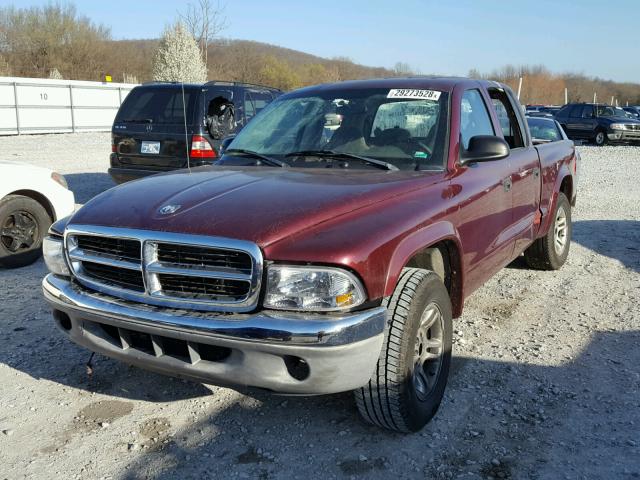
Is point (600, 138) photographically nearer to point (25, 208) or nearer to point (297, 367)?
point (25, 208)

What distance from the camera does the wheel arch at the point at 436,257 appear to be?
289 centimetres

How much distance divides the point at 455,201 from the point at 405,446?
1.42 meters

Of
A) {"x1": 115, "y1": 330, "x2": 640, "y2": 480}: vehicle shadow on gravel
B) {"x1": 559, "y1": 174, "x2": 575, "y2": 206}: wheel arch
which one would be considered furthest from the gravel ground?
{"x1": 559, "y1": 174, "x2": 575, "y2": 206}: wheel arch

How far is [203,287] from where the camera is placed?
9.24 ft

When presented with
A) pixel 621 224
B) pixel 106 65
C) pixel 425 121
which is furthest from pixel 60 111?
pixel 106 65

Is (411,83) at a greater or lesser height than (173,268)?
greater

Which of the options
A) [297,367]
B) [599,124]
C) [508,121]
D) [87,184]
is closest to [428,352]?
[297,367]

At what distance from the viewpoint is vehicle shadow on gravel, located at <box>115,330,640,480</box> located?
2.92m

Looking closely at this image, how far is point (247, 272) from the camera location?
2.69 m

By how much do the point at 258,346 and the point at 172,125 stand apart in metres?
6.85

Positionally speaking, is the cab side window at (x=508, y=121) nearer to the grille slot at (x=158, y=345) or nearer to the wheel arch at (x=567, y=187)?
the wheel arch at (x=567, y=187)

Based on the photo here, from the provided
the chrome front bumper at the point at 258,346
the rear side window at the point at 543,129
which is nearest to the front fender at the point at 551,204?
the rear side window at the point at 543,129

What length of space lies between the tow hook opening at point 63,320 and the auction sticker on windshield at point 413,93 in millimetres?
2490

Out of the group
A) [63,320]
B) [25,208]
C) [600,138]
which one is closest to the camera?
[63,320]
